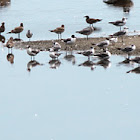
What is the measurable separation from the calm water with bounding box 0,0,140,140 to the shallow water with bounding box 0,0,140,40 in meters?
5.00

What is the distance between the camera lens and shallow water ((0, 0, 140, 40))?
91.6ft

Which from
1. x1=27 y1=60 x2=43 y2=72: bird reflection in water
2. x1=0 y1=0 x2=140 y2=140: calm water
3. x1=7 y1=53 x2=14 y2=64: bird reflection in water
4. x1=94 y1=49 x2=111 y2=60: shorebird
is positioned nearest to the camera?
x1=0 y1=0 x2=140 y2=140: calm water

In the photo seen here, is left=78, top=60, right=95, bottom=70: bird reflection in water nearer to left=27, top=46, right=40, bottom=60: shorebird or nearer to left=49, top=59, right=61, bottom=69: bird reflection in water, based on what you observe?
left=49, top=59, right=61, bottom=69: bird reflection in water

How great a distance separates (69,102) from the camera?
15.5 metres

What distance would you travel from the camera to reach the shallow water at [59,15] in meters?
27.9

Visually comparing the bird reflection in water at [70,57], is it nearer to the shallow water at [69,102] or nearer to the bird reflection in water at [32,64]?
the shallow water at [69,102]

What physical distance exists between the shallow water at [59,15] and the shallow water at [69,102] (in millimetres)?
7081

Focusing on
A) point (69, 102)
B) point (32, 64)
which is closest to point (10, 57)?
point (32, 64)

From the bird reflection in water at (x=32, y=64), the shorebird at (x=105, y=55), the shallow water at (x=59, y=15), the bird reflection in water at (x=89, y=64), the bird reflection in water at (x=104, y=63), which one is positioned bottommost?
the shallow water at (x=59, y=15)

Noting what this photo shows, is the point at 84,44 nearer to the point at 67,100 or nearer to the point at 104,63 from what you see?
the point at 104,63

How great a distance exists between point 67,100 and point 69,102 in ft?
0.70

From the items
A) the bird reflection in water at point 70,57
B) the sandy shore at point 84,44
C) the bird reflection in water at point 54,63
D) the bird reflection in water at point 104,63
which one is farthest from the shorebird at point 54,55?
the sandy shore at point 84,44

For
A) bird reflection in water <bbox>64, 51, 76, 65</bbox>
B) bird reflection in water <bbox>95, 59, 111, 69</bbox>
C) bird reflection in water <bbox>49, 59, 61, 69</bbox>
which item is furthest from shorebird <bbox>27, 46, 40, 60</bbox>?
bird reflection in water <bbox>95, 59, 111, 69</bbox>

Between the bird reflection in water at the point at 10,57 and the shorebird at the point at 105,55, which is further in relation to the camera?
the bird reflection in water at the point at 10,57
